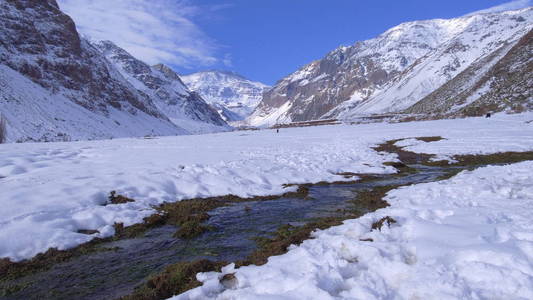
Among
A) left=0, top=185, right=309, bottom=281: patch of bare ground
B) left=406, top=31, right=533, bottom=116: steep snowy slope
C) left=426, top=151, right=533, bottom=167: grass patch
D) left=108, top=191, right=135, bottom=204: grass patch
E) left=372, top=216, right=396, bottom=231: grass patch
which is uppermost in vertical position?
left=406, top=31, right=533, bottom=116: steep snowy slope

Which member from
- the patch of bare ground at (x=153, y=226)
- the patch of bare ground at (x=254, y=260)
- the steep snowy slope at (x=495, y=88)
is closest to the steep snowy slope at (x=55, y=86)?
the patch of bare ground at (x=153, y=226)

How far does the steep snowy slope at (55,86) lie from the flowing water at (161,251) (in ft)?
200

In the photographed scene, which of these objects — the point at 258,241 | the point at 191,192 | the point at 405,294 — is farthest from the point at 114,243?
the point at 405,294

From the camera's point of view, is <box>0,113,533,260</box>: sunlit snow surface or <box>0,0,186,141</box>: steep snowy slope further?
<box>0,0,186,141</box>: steep snowy slope

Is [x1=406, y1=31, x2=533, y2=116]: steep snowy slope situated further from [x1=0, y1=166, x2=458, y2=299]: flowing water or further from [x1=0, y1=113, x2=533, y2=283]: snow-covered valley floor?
[x1=0, y1=166, x2=458, y2=299]: flowing water

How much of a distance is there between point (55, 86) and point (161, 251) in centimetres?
11415

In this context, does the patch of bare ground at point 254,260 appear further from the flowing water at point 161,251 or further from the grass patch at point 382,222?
the flowing water at point 161,251

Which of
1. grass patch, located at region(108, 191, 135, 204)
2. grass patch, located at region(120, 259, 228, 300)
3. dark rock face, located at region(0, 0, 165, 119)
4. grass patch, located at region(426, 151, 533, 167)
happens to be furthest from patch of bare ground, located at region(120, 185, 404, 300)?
dark rock face, located at region(0, 0, 165, 119)

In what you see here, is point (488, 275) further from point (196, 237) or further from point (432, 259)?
point (196, 237)

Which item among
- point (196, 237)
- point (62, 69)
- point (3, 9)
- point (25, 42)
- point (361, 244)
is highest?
point (3, 9)

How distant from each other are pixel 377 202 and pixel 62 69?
132510mm

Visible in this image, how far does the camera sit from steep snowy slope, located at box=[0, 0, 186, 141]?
70250 mm

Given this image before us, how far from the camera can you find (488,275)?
515 cm

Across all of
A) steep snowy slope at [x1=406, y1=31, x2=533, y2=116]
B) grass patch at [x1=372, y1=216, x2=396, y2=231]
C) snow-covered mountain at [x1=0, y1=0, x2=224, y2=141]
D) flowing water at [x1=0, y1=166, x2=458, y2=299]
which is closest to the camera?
flowing water at [x1=0, y1=166, x2=458, y2=299]
